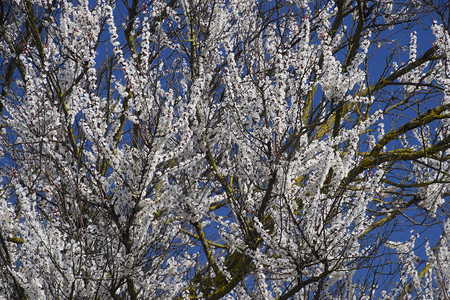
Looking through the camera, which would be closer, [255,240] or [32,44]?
[255,240]

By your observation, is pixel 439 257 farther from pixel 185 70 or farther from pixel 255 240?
pixel 185 70

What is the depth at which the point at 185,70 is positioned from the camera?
7168 mm

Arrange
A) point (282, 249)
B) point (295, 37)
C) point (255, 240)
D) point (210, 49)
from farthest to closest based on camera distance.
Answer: point (295, 37)
point (210, 49)
point (255, 240)
point (282, 249)

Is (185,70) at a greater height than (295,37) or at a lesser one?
lesser

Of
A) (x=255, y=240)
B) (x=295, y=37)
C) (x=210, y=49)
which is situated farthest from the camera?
(x=295, y=37)

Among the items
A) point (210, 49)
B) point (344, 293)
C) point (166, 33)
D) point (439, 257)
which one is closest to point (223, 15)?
point (210, 49)

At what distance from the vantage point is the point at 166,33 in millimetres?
7379

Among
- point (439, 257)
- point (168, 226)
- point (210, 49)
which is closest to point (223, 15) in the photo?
point (210, 49)

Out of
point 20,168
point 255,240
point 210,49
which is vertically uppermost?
point 210,49

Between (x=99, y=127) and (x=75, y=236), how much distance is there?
4.48 feet

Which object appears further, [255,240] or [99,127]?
[255,240]

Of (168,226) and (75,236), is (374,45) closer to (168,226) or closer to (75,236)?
(168,226)

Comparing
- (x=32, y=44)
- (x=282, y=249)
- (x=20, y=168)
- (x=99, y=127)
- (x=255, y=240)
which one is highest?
(x=32, y=44)

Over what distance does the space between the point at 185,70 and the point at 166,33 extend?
2.63 ft
